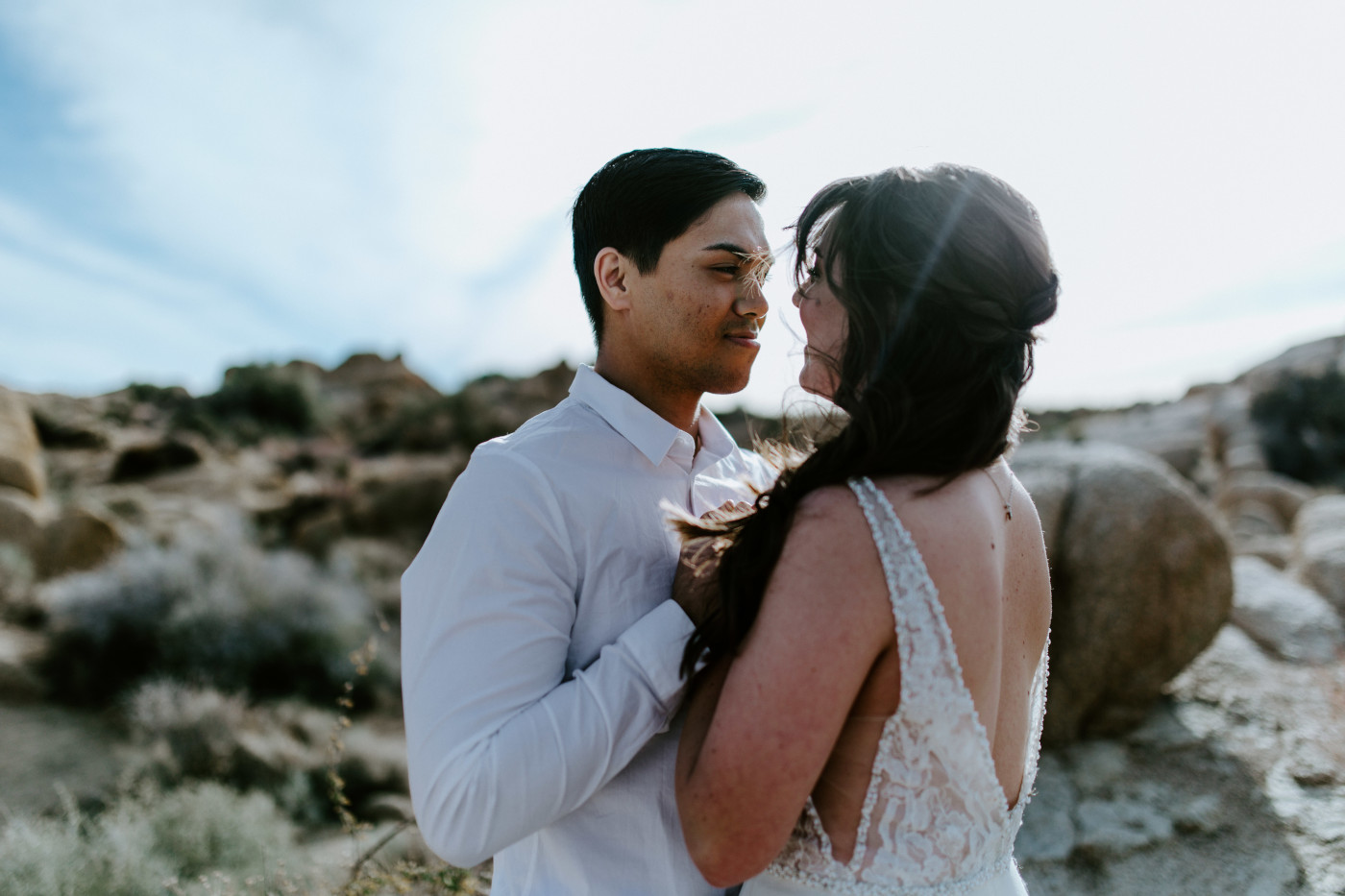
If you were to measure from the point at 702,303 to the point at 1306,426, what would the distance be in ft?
81.3

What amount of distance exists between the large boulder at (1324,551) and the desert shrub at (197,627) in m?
9.21

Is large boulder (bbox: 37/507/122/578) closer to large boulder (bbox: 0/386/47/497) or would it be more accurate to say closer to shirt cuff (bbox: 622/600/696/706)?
large boulder (bbox: 0/386/47/497)

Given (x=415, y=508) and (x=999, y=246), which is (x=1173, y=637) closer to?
(x=999, y=246)

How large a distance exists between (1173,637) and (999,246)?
460cm

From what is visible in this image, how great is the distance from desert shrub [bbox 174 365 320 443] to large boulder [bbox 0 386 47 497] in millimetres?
8366

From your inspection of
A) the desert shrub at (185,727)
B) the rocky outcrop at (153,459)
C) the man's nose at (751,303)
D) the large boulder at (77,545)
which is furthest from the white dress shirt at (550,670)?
the rocky outcrop at (153,459)

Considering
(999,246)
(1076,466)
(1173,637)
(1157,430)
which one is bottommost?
(1157,430)

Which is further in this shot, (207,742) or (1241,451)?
(1241,451)

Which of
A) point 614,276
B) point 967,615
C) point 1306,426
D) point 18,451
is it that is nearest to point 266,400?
point 18,451

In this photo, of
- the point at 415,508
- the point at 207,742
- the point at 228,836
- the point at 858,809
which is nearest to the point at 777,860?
the point at 858,809

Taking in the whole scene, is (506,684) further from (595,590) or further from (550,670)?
(595,590)

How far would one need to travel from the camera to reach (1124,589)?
4.95m

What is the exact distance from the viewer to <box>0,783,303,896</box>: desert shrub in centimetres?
375

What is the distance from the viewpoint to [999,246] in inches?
59.1
